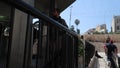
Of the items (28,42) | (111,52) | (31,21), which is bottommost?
(111,52)

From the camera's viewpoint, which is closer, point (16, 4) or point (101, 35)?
point (16, 4)

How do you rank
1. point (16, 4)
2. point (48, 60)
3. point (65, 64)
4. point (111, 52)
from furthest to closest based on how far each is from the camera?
point (111, 52), point (65, 64), point (48, 60), point (16, 4)

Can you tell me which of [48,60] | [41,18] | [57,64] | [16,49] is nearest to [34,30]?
[41,18]

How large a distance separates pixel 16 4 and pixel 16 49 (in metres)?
0.33

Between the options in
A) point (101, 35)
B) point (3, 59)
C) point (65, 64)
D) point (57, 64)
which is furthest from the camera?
point (101, 35)

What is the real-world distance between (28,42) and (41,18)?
23cm

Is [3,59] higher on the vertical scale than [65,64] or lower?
higher

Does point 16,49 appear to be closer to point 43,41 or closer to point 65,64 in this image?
point 43,41

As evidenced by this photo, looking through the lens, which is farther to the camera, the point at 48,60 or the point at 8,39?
the point at 48,60

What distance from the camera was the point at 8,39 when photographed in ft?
4.29

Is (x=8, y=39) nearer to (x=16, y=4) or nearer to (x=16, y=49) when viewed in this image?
(x=16, y=49)

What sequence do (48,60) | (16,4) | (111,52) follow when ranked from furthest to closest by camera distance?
(111,52), (48,60), (16,4)

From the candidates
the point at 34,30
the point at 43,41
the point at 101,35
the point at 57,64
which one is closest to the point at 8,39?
the point at 34,30

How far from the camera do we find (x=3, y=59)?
135cm
